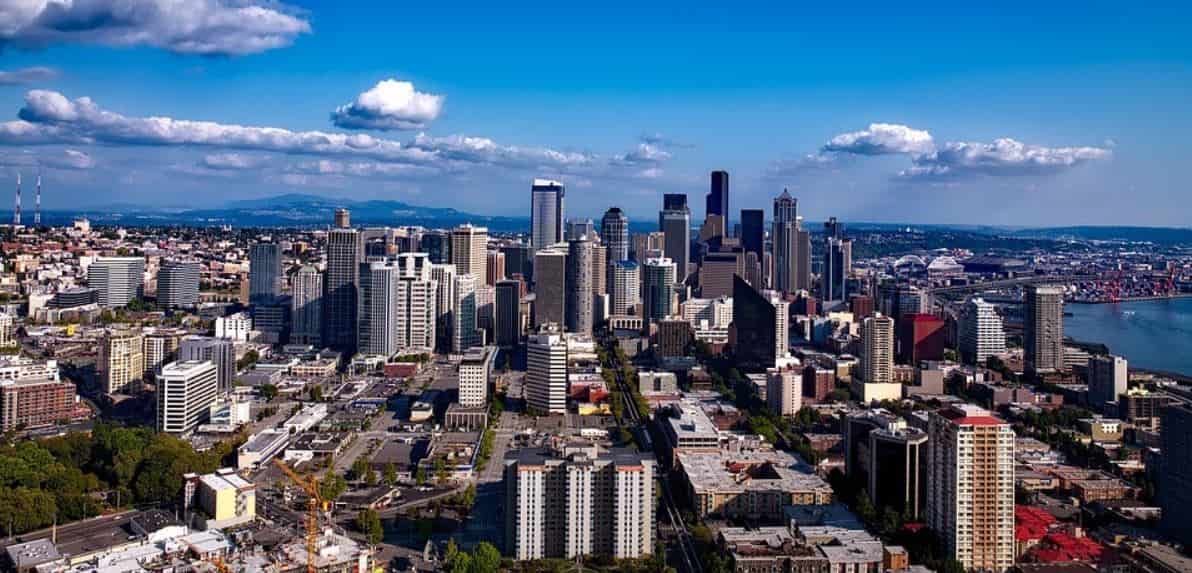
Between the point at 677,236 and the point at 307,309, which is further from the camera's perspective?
the point at 677,236

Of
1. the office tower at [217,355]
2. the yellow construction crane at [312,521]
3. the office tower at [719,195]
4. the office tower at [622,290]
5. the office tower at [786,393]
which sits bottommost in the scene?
the yellow construction crane at [312,521]

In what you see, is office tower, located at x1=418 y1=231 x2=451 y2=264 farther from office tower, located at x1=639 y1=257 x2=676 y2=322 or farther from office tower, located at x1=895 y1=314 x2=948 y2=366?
office tower, located at x1=895 y1=314 x2=948 y2=366

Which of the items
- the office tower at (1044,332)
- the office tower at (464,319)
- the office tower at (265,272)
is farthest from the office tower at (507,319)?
the office tower at (1044,332)

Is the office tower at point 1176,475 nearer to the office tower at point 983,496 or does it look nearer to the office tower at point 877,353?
the office tower at point 983,496

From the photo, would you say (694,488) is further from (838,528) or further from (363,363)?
(363,363)

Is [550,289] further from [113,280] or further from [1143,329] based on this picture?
[1143,329]

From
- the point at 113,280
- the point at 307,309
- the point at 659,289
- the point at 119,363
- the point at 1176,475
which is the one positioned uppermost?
the point at 113,280

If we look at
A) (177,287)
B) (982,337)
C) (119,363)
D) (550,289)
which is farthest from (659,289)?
(119,363)
